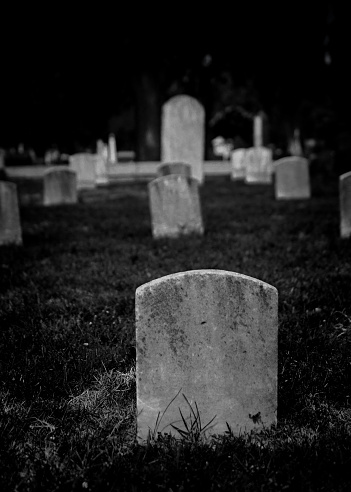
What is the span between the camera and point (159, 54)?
21.7 meters

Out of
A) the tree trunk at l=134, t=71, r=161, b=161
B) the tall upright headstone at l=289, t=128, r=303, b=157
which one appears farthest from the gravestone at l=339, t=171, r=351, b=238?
the tall upright headstone at l=289, t=128, r=303, b=157

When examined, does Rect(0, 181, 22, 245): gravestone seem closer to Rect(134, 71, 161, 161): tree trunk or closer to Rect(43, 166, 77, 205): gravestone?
Rect(43, 166, 77, 205): gravestone

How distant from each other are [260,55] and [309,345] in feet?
72.8

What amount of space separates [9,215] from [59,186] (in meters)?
5.05

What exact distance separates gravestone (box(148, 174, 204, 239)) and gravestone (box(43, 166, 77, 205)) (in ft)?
16.6

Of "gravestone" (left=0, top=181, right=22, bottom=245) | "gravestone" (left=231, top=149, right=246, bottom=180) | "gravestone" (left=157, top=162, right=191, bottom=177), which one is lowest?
"gravestone" (left=0, top=181, right=22, bottom=245)

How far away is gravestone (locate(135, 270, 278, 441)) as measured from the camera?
7.64 ft

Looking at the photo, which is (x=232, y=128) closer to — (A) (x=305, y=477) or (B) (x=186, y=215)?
(B) (x=186, y=215)

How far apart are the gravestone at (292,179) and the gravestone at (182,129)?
191 inches

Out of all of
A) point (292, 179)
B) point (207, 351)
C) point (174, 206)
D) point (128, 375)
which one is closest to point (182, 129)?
point (292, 179)

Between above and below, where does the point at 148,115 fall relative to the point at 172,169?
above

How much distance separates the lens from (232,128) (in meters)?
44.8

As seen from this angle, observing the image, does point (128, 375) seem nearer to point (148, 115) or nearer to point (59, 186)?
point (59, 186)

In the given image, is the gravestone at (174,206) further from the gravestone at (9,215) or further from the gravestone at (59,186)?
the gravestone at (59,186)
